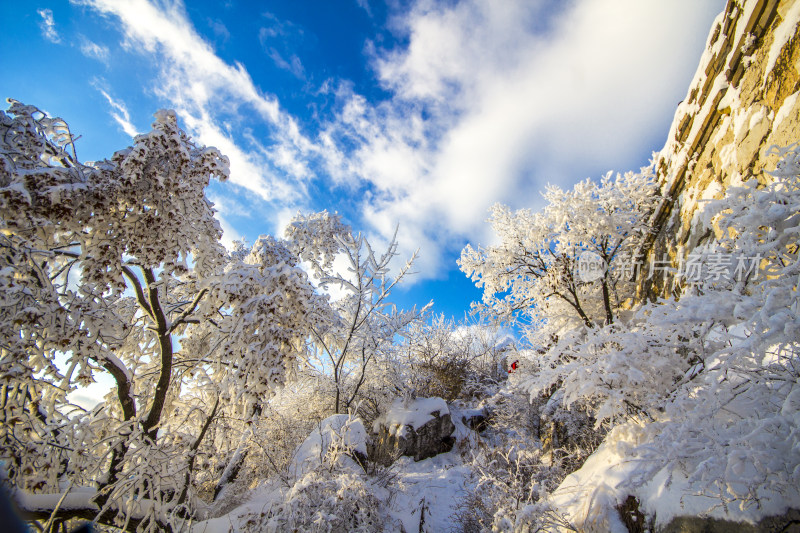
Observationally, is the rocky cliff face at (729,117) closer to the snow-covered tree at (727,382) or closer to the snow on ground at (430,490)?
the snow-covered tree at (727,382)

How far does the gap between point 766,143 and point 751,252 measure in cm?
429

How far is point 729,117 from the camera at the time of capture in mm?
6332

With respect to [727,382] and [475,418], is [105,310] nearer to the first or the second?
[727,382]

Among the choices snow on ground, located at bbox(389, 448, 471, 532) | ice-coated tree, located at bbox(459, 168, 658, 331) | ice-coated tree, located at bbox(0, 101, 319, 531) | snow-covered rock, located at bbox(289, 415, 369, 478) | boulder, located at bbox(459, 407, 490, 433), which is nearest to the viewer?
ice-coated tree, located at bbox(0, 101, 319, 531)

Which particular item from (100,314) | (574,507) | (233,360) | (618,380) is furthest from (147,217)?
(574,507)

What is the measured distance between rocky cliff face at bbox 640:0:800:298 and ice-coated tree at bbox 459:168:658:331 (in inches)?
35.0

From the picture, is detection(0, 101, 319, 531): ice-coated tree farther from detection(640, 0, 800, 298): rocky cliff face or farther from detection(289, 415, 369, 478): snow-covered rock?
detection(640, 0, 800, 298): rocky cliff face

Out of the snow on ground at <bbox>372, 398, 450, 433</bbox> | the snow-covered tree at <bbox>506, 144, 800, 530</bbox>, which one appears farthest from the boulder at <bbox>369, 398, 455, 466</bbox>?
the snow-covered tree at <bbox>506, 144, 800, 530</bbox>

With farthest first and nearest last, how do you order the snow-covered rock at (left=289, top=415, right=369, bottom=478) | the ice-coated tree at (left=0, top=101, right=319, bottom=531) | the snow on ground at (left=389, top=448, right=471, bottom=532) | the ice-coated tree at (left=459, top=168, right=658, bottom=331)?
1. the ice-coated tree at (left=459, top=168, right=658, bottom=331)
2. the snow on ground at (left=389, top=448, right=471, bottom=532)
3. the snow-covered rock at (left=289, top=415, right=369, bottom=478)
4. the ice-coated tree at (left=0, top=101, right=319, bottom=531)

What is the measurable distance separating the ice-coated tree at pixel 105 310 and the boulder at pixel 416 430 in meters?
6.62

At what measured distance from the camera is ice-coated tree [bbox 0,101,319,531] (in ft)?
8.63

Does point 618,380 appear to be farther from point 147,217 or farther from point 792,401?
point 147,217

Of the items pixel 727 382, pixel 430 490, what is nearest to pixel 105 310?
pixel 727 382

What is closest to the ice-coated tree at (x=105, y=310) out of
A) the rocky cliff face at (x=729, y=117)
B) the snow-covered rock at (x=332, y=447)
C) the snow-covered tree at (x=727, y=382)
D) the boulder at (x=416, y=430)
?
the snow-covered rock at (x=332, y=447)
